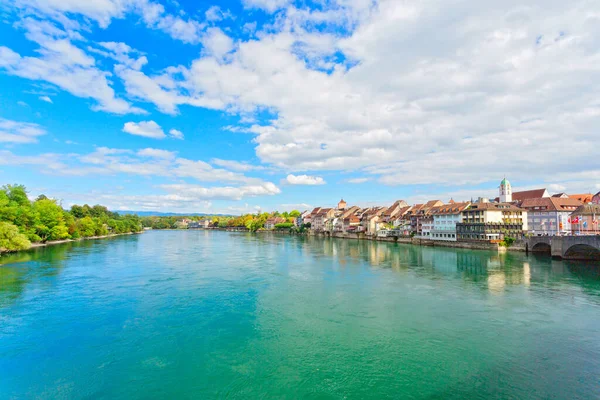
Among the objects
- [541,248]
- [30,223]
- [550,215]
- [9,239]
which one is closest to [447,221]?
[550,215]

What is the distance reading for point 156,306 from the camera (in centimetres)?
1595

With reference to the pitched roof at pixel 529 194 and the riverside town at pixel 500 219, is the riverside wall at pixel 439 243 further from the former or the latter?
the pitched roof at pixel 529 194

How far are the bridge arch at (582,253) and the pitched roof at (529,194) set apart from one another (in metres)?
→ 26.9

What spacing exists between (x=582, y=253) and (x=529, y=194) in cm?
3090

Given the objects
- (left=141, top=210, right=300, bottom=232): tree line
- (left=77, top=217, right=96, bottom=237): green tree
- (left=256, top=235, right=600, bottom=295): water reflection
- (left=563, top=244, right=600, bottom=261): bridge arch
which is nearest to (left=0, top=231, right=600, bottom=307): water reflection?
(left=256, top=235, right=600, bottom=295): water reflection

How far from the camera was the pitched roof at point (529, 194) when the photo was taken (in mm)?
57041

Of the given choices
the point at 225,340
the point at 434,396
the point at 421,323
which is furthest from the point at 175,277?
the point at 434,396

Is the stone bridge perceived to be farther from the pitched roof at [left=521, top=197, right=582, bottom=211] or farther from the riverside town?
the pitched roof at [left=521, top=197, right=582, bottom=211]

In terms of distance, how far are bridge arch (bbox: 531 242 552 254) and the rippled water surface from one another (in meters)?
16.0

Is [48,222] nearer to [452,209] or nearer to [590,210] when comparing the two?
[452,209]

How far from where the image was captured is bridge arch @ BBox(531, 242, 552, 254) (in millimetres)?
37203

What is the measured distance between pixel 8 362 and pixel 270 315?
8.97 m

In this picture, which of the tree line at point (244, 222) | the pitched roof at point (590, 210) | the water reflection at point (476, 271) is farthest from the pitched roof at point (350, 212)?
the water reflection at point (476, 271)

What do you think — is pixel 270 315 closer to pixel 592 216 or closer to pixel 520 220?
pixel 592 216
